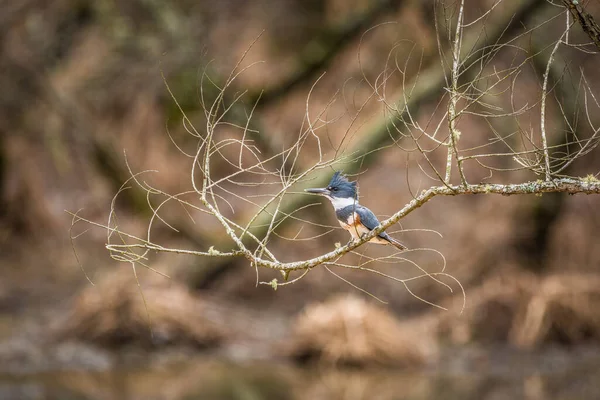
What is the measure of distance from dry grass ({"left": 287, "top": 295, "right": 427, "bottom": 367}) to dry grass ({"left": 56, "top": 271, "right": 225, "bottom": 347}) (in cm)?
112

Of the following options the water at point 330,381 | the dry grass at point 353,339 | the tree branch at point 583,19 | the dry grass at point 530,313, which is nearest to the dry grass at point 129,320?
the water at point 330,381

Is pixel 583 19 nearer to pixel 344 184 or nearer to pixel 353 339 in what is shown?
pixel 344 184

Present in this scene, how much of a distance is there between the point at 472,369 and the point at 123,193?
4756 millimetres

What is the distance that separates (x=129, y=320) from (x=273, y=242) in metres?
3.13

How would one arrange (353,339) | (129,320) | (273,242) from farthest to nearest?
(273,242) < (129,320) < (353,339)

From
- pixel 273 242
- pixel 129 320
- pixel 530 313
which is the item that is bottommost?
pixel 530 313

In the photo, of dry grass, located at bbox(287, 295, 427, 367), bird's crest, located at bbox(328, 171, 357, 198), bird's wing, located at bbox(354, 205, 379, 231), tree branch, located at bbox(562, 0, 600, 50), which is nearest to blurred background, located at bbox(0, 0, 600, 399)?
dry grass, located at bbox(287, 295, 427, 367)

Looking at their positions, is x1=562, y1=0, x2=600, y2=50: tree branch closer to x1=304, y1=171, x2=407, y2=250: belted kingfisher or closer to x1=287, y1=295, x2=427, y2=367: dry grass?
x1=304, y1=171, x2=407, y2=250: belted kingfisher

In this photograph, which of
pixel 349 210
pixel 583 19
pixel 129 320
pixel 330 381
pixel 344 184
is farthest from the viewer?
pixel 129 320

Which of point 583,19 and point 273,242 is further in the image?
point 273,242

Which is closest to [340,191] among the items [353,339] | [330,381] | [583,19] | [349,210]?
[349,210]

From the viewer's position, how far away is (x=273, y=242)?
1146 centimetres

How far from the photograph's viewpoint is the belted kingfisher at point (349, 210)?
320 centimetres

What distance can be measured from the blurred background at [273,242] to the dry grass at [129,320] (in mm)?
19
